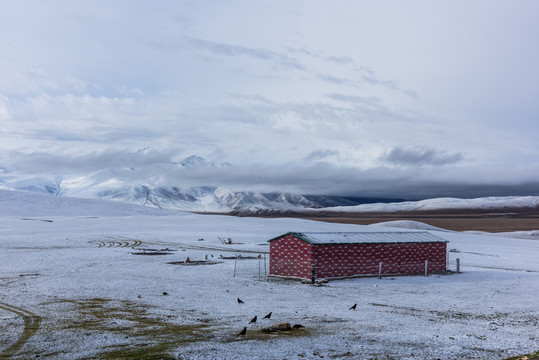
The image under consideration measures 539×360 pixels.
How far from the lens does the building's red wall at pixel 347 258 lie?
40688 mm

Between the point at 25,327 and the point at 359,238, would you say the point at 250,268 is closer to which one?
the point at 359,238

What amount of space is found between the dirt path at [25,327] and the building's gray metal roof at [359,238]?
21458 mm

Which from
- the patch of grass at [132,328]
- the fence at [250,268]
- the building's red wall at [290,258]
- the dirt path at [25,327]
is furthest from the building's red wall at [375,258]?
the dirt path at [25,327]

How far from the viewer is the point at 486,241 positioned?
301ft

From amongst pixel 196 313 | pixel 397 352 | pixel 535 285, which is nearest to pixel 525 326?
pixel 397 352

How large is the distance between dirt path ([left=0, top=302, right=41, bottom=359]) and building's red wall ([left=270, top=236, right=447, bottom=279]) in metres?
21.1

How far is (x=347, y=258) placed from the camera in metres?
42.3

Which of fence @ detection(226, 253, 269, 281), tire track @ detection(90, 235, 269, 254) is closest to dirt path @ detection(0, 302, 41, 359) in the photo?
fence @ detection(226, 253, 269, 281)

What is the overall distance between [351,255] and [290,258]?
16.5 ft

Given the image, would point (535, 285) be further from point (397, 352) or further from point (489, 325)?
point (397, 352)

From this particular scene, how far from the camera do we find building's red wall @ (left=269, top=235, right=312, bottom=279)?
→ 133 feet

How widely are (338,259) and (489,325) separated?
61.9ft

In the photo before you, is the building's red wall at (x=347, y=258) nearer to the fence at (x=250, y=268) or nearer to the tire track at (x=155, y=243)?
the fence at (x=250, y=268)

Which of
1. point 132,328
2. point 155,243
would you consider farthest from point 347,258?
point 155,243
